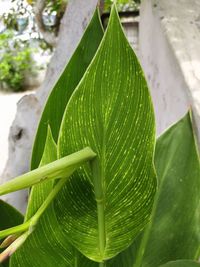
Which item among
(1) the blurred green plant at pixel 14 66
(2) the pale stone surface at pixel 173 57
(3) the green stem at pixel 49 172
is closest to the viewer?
(3) the green stem at pixel 49 172

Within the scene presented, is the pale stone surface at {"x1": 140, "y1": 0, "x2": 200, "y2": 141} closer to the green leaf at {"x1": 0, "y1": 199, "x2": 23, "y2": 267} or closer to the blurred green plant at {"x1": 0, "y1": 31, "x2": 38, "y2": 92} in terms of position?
the green leaf at {"x1": 0, "y1": 199, "x2": 23, "y2": 267}

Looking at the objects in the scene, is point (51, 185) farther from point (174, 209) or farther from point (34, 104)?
point (34, 104)

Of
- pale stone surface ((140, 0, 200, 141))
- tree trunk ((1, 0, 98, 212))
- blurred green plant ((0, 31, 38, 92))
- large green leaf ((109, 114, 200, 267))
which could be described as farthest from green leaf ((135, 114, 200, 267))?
blurred green plant ((0, 31, 38, 92))

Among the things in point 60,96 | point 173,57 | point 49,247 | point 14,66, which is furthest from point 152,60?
point 14,66

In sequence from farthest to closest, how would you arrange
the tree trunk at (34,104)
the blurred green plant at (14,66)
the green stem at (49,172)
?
the blurred green plant at (14,66) → the tree trunk at (34,104) → the green stem at (49,172)

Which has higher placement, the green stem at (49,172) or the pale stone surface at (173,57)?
the pale stone surface at (173,57)

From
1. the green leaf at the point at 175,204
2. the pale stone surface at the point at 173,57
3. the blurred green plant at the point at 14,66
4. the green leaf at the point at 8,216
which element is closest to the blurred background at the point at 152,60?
the pale stone surface at the point at 173,57

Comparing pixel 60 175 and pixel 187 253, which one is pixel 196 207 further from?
pixel 60 175

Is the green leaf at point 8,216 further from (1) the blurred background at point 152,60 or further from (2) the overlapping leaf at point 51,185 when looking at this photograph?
(1) the blurred background at point 152,60
